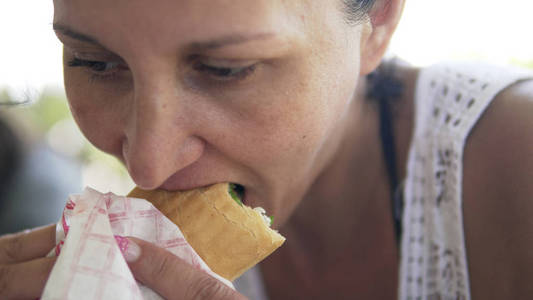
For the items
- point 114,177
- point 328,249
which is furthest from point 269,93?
point 114,177

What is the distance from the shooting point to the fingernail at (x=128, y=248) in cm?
121

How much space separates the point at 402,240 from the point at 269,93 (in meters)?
0.93

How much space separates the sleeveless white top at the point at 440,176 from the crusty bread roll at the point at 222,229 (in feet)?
2.26

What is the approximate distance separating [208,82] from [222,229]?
39cm

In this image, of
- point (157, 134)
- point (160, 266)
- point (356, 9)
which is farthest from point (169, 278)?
point (356, 9)

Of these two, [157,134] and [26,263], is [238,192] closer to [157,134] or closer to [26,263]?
[157,134]

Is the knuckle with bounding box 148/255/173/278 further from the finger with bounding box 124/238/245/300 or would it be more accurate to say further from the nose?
the nose

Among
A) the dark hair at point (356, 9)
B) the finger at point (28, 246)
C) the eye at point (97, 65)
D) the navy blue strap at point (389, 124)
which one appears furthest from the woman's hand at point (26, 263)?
the navy blue strap at point (389, 124)

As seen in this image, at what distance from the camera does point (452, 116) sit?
1789 millimetres

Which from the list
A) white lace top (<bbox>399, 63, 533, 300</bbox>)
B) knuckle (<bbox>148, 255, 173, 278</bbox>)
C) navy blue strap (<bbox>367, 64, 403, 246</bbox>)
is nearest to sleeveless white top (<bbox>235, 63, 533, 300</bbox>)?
white lace top (<bbox>399, 63, 533, 300</bbox>)

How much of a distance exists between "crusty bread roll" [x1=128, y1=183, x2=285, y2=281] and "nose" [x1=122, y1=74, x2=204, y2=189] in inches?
5.7

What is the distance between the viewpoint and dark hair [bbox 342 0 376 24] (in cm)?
131

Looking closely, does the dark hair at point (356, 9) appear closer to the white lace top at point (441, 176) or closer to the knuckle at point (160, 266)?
the white lace top at point (441, 176)

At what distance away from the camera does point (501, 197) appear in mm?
1544
